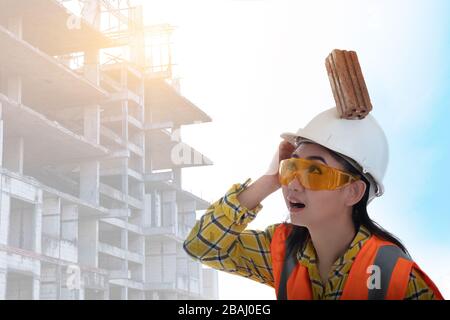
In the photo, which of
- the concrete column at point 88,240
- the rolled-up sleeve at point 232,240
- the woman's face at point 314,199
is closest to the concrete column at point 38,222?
the concrete column at point 88,240

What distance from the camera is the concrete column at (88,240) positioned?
48.8 m

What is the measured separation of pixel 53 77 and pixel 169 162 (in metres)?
24.6

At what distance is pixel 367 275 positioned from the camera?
2.68 meters

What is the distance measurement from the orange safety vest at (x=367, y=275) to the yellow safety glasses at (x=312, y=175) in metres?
0.28

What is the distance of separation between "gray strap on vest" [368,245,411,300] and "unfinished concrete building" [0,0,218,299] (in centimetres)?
3341

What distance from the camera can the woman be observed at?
292 centimetres

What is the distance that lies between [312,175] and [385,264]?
0.52m

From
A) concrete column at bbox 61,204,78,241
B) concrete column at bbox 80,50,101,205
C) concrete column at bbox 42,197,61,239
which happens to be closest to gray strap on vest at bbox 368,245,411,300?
concrete column at bbox 42,197,61,239

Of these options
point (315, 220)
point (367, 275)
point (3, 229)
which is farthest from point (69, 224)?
point (367, 275)

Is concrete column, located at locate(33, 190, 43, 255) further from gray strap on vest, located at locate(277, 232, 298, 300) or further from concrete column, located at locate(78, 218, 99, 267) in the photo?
gray strap on vest, located at locate(277, 232, 298, 300)

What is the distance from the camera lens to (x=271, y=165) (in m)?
3.30
